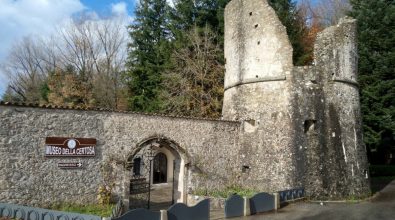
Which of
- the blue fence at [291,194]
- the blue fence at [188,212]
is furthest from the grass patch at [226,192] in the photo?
the blue fence at [188,212]

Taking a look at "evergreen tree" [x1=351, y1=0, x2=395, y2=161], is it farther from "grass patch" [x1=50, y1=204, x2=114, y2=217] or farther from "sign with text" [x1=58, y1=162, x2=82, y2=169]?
"sign with text" [x1=58, y1=162, x2=82, y2=169]

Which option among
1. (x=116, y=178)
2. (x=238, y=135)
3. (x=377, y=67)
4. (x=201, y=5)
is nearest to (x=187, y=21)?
(x=201, y=5)

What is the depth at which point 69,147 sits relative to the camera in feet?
40.6

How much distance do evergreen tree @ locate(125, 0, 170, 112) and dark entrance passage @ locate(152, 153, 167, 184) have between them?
317 centimetres

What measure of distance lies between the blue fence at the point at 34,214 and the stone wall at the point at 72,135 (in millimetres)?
1153

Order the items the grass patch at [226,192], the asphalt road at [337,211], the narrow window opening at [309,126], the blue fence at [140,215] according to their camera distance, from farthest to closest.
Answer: the narrow window opening at [309,126] → the grass patch at [226,192] → the asphalt road at [337,211] → the blue fence at [140,215]

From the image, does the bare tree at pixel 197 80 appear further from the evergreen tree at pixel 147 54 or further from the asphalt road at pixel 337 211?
the asphalt road at pixel 337 211

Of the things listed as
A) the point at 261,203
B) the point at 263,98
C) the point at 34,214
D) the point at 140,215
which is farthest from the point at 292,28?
the point at 34,214

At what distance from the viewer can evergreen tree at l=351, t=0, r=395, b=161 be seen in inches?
899

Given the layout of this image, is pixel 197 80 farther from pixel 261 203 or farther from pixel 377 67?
pixel 261 203

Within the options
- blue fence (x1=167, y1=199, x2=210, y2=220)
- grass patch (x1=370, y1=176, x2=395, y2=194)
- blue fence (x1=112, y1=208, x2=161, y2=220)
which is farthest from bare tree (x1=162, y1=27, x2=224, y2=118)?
blue fence (x1=112, y1=208, x2=161, y2=220)

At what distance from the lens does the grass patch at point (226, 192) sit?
1525 cm

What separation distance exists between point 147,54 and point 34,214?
18778mm

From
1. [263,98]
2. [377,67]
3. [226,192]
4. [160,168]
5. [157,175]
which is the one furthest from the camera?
[160,168]
